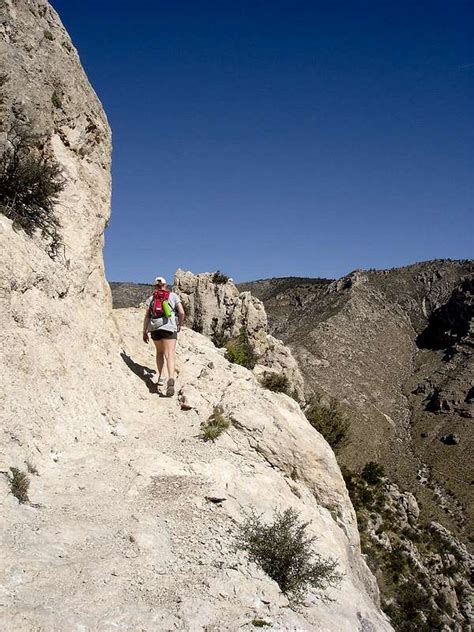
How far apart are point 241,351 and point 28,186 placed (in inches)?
396

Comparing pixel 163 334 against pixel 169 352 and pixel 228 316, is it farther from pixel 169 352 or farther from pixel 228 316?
pixel 228 316

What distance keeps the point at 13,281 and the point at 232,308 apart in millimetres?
16058

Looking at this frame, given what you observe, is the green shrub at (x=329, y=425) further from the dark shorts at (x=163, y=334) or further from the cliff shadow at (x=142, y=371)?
the dark shorts at (x=163, y=334)

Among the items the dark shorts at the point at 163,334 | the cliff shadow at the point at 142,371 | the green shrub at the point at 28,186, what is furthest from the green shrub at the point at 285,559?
the green shrub at the point at 28,186

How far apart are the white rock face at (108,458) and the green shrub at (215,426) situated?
5.8 inches

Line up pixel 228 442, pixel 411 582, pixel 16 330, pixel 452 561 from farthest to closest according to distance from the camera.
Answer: pixel 452 561
pixel 411 582
pixel 228 442
pixel 16 330

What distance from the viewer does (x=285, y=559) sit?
5.88 metres

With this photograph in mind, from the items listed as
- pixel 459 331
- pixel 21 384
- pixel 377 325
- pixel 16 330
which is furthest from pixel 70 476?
pixel 459 331

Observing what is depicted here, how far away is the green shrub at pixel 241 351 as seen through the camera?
15.8 metres

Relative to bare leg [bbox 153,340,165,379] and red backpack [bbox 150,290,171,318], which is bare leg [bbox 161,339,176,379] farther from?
red backpack [bbox 150,290,171,318]

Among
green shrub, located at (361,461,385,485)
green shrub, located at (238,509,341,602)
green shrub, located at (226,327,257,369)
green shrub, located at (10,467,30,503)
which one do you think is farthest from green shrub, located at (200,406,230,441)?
green shrub, located at (361,461,385,485)

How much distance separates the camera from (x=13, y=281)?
285 inches

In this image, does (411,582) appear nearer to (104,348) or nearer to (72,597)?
(104,348)

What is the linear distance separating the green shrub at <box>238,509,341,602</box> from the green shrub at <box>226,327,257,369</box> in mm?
9031
